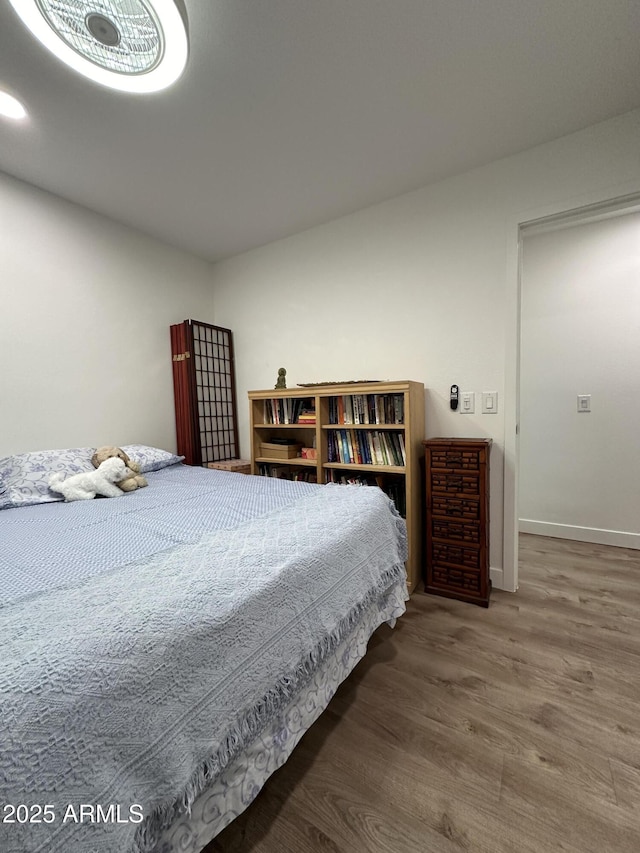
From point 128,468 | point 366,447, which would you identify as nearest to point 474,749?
point 366,447

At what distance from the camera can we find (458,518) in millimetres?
1983

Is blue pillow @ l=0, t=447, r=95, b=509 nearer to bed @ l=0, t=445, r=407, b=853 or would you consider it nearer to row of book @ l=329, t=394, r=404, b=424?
bed @ l=0, t=445, r=407, b=853

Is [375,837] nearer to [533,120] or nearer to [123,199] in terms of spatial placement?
[533,120]

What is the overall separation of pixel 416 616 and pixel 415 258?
2237mm

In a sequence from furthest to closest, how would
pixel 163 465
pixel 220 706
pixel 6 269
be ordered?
pixel 163 465
pixel 6 269
pixel 220 706

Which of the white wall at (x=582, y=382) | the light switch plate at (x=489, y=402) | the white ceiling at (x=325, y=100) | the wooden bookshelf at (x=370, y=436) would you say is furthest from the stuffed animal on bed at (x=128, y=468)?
the white wall at (x=582, y=382)

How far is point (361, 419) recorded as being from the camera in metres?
2.34

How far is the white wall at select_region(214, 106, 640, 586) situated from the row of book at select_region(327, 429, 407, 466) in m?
0.31

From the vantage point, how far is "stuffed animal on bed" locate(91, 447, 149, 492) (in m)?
1.97

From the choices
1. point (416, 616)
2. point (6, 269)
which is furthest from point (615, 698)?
point (6, 269)

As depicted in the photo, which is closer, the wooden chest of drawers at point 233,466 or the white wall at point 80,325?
the white wall at point 80,325

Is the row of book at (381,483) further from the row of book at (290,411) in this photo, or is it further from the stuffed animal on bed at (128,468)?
the stuffed animal on bed at (128,468)

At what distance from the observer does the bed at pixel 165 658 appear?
19.8 inches

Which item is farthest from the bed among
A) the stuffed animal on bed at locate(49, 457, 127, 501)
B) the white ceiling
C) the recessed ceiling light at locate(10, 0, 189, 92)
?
the white ceiling
